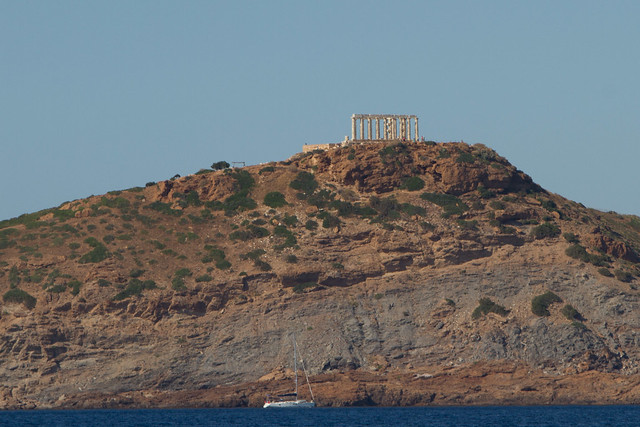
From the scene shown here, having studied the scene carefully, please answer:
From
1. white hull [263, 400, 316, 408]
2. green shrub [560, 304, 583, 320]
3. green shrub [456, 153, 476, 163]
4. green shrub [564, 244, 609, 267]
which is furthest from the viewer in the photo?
green shrub [456, 153, 476, 163]

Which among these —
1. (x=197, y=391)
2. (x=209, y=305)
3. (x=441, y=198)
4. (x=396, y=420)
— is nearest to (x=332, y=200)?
(x=441, y=198)

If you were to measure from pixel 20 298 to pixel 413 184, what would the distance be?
30280 millimetres

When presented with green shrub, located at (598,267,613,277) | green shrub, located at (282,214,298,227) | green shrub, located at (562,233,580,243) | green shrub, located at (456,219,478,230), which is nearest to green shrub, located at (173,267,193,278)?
green shrub, located at (282,214,298,227)

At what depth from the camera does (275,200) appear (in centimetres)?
9394

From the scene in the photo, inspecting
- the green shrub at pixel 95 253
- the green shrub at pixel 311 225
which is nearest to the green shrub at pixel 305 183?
the green shrub at pixel 311 225

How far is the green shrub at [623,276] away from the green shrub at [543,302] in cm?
494

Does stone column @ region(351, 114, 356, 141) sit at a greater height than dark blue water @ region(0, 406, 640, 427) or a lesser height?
greater

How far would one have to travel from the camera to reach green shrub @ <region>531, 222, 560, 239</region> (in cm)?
8812

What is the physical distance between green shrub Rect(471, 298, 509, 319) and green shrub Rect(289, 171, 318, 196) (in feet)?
59.7

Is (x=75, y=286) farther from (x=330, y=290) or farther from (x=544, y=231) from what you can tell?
(x=544, y=231)

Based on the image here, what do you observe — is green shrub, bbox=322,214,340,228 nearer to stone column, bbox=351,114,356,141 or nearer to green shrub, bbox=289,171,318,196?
green shrub, bbox=289,171,318,196

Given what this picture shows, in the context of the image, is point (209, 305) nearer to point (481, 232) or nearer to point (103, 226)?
point (103, 226)

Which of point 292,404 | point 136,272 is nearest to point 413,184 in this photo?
point 136,272

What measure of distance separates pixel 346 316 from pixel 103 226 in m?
21.2
